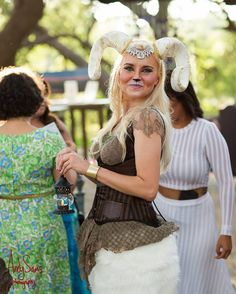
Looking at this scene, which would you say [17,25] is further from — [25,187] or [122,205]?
[122,205]

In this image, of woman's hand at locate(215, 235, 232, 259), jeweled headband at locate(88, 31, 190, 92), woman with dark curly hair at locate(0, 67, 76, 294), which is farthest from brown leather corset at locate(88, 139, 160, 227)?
woman's hand at locate(215, 235, 232, 259)

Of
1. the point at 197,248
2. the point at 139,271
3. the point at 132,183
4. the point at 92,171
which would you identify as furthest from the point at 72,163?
the point at 197,248

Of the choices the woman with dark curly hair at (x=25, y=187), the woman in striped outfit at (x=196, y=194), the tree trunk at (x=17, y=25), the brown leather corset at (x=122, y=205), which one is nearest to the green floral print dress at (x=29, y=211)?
the woman with dark curly hair at (x=25, y=187)

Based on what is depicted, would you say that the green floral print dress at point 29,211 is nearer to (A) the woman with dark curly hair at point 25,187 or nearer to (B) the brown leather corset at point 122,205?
(A) the woman with dark curly hair at point 25,187

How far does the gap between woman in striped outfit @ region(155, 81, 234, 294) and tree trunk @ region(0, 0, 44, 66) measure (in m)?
4.48

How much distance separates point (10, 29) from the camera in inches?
317

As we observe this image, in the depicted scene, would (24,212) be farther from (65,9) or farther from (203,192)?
(65,9)

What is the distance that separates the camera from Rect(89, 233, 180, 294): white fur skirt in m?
2.68

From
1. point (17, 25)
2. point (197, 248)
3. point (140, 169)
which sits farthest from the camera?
point (17, 25)

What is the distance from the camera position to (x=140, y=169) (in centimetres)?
266

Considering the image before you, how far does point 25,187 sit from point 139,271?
98 centimetres

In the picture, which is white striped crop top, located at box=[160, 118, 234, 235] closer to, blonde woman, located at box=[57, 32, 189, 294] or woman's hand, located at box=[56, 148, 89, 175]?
blonde woman, located at box=[57, 32, 189, 294]

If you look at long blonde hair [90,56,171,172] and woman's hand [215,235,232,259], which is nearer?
long blonde hair [90,56,171,172]

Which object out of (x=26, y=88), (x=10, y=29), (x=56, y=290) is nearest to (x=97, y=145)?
(x=26, y=88)
